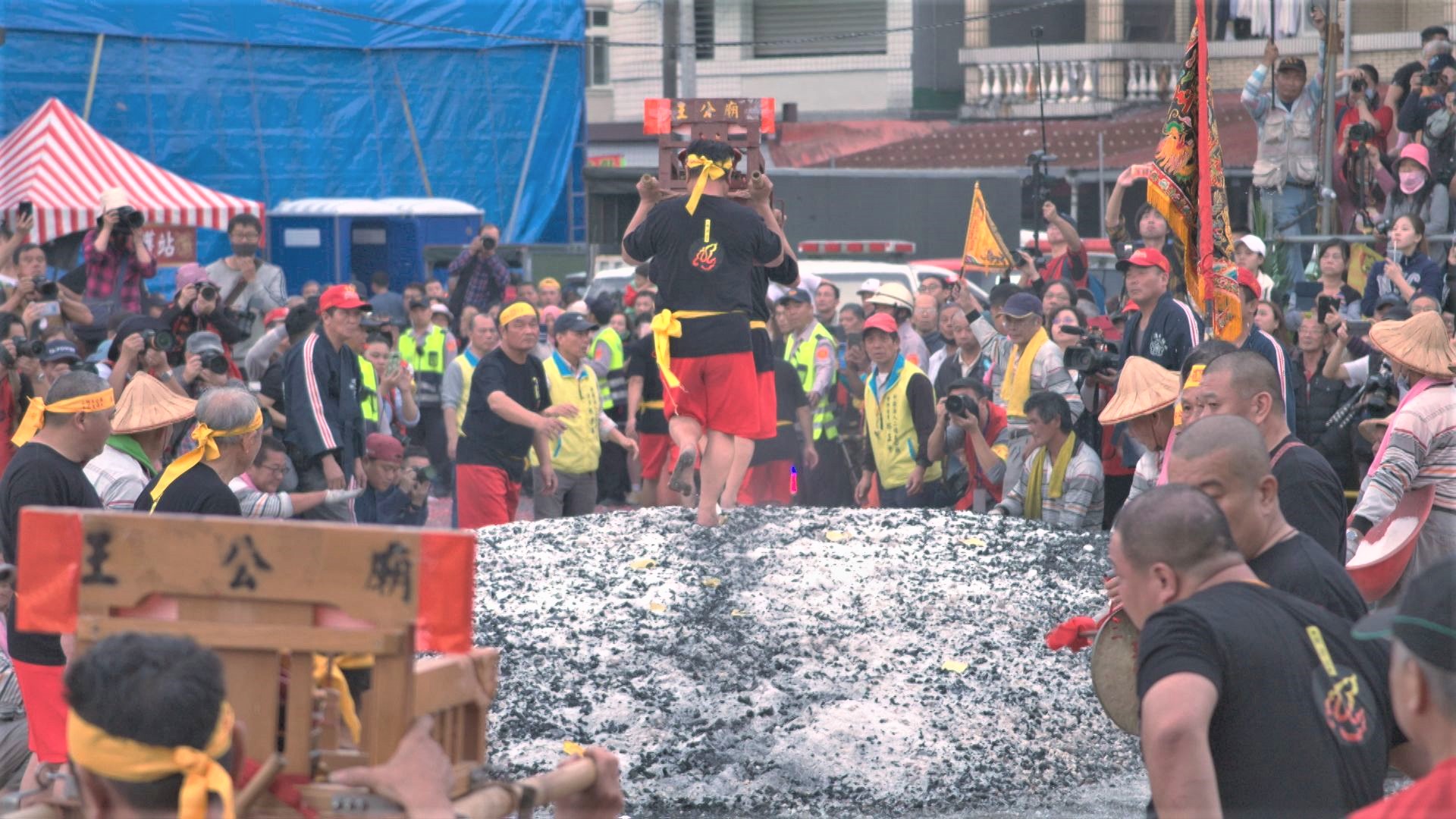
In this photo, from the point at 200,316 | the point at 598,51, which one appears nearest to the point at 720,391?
the point at 200,316

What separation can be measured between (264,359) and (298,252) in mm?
10737

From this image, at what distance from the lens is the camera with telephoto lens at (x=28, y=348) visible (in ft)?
29.0

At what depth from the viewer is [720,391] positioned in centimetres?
848

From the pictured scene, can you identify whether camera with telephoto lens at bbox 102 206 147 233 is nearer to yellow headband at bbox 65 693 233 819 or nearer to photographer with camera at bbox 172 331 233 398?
photographer with camera at bbox 172 331 233 398

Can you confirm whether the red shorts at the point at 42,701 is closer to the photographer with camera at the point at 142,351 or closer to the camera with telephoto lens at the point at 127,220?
the photographer with camera at the point at 142,351

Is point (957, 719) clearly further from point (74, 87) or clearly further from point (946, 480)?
point (74, 87)

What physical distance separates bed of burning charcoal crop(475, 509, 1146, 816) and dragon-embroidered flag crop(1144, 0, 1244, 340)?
1.67 metres

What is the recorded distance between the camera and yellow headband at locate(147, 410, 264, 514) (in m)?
5.37

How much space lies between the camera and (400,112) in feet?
75.5

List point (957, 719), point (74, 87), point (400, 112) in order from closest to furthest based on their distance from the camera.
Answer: point (957, 719) < point (74, 87) < point (400, 112)

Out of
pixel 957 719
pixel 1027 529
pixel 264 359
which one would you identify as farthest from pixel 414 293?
pixel 957 719

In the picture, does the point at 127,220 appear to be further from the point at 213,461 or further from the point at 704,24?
the point at 704,24

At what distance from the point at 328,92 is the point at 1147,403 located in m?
18.2

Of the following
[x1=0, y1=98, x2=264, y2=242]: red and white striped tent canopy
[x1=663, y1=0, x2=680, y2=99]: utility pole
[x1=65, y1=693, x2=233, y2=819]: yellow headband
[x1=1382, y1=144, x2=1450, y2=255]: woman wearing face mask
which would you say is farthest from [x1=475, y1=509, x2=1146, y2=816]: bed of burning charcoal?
[x1=0, y1=98, x2=264, y2=242]: red and white striped tent canopy
